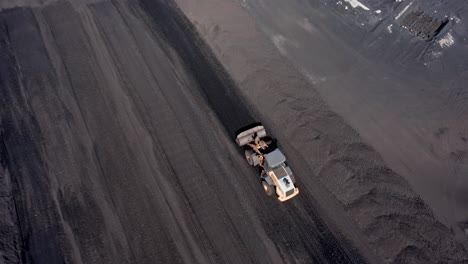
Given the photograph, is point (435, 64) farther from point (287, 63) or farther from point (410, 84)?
point (287, 63)

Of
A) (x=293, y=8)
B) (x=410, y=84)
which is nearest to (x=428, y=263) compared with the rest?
(x=410, y=84)

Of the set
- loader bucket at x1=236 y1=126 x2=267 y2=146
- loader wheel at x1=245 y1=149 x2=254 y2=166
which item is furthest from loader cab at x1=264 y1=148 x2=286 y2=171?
loader bucket at x1=236 y1=126 x2=267 y2=146

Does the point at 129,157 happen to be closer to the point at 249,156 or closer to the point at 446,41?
the point at 249,156

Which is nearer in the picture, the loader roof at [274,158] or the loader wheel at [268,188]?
the loader roof at [274,158]

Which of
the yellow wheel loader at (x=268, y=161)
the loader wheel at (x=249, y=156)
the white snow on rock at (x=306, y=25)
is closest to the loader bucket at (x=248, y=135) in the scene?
the yellow wheel loader at (x=268, y=161)

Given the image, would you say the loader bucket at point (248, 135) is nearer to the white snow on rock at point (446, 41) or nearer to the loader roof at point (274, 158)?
the loader roof at point (274, 158)

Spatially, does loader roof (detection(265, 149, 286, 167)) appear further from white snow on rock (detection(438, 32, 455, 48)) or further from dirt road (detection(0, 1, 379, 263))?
white snow on rock (detection(438, 32, 455, 48))

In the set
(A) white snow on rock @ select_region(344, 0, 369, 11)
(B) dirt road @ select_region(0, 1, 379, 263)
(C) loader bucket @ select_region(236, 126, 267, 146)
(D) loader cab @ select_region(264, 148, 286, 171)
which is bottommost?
(B) dirt road @ select_region(0, 1, 379, 263)
